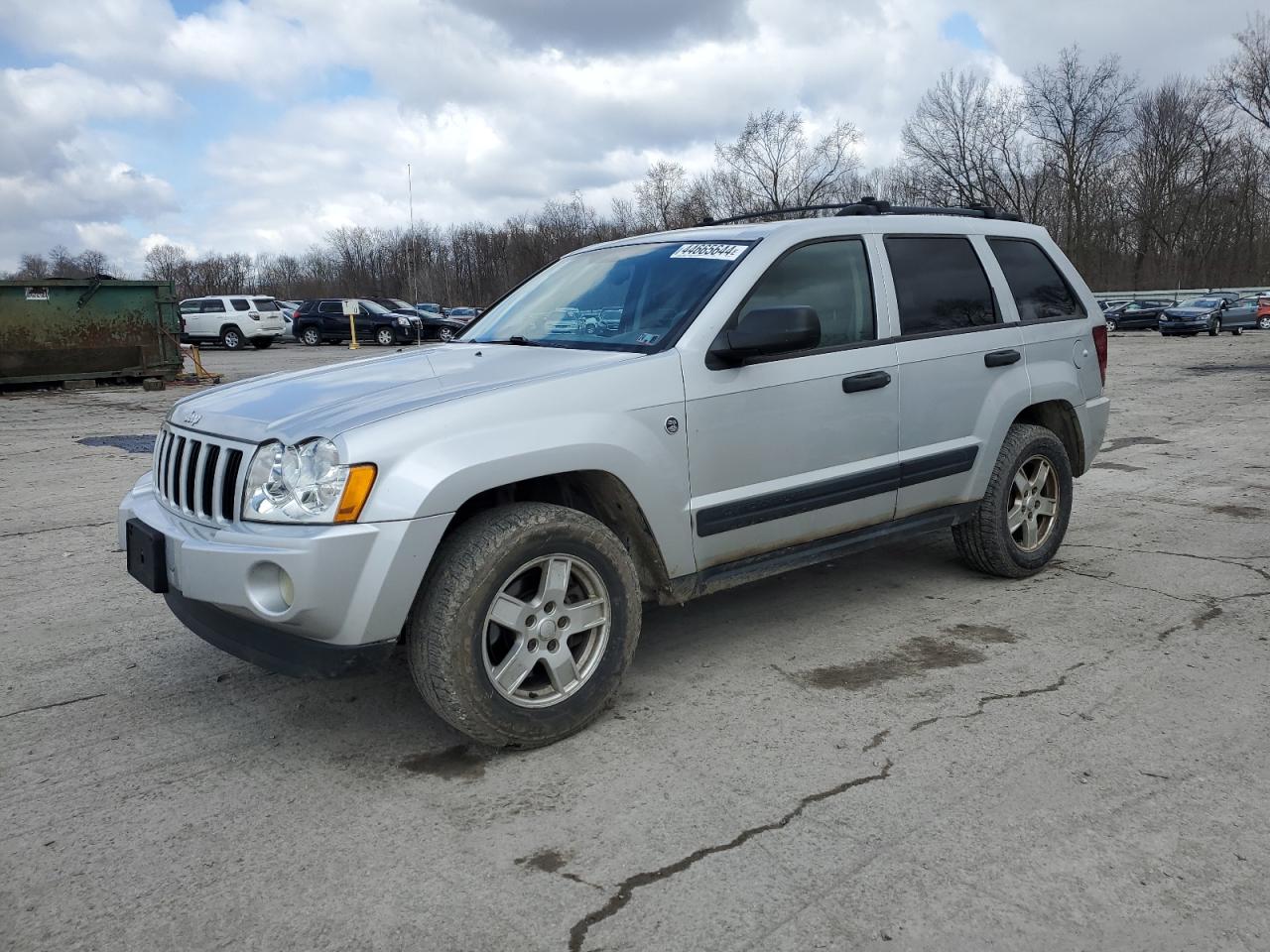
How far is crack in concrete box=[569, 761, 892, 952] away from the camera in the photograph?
7.83 ft

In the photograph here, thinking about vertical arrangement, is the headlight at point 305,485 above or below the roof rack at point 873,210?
A: below

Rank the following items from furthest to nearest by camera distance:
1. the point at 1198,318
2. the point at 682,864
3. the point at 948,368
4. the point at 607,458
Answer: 1. the point at 1198,318
2. the point at 948,368
3. the point at 607,458
4. the point at 682,864

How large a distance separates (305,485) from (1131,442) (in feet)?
29.7

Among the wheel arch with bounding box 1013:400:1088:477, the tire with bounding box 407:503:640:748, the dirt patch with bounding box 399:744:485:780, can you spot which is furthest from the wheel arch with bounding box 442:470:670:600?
the wheel arch with bounding box 1013:400:1088:477

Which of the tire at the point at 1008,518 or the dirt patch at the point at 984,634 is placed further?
the tire at the point at 1008,518

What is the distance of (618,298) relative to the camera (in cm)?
418

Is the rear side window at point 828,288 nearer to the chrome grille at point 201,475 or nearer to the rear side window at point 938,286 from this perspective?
the rear side window at point 938,286

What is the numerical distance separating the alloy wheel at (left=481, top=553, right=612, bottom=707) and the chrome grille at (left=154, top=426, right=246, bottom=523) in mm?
896

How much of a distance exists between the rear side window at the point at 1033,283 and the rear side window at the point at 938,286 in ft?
0.77

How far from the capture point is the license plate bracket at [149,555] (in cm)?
329

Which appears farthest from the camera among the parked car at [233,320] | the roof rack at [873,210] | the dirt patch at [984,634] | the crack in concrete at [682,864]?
the parked car at [233,320]

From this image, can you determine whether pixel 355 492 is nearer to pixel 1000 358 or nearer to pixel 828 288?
pixel 828 288

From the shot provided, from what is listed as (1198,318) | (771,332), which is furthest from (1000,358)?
(1198,318)

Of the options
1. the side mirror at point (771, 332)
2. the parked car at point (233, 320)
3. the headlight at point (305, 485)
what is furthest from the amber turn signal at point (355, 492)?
the parked car at point (233, 320)
